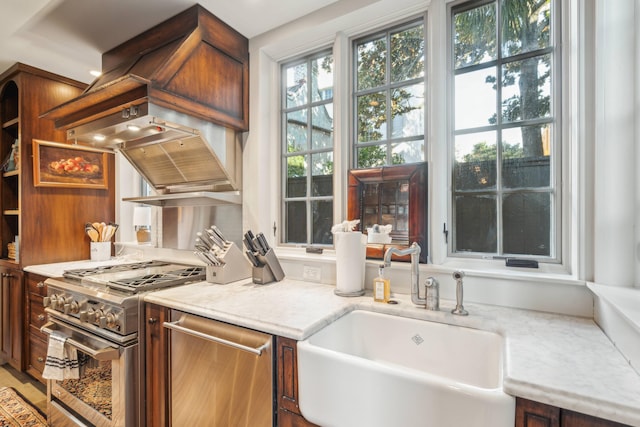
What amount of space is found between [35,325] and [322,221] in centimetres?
242

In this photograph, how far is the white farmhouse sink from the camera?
817 millimetres

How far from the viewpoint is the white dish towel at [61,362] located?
1.69 m

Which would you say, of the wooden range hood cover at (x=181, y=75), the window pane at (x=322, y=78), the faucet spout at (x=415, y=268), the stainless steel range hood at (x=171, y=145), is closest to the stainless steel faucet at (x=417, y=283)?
the faucet spout at (x=415, y=268)

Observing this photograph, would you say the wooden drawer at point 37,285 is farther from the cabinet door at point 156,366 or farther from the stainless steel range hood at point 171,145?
the cabinet door at point 156,366

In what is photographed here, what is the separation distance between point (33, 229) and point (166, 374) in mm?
2030

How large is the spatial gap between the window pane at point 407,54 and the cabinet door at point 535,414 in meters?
1.57

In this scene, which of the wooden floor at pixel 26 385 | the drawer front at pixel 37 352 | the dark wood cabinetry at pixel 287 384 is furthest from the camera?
the drawer front at pixel 37 352

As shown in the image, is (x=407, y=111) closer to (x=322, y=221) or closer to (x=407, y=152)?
(x=407, y=152)

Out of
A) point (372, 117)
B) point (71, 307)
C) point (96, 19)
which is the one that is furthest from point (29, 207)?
point (372, 117)

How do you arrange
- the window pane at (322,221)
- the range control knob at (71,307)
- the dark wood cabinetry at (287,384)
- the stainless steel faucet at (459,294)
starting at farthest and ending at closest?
the window pane at (322,221) < the range control knob at (71,307) < the stainless steel faucet at (459,294) < the dark wood cabinetry at (287,384)

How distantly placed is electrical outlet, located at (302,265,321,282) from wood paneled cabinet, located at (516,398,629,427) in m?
1.19

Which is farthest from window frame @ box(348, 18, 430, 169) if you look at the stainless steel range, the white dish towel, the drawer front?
the drawer front

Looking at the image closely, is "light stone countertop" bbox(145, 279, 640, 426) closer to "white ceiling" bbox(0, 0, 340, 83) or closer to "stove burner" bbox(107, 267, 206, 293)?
"stove burner" bbox(107, 267, 206, 293)

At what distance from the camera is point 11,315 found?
8.71 feet
